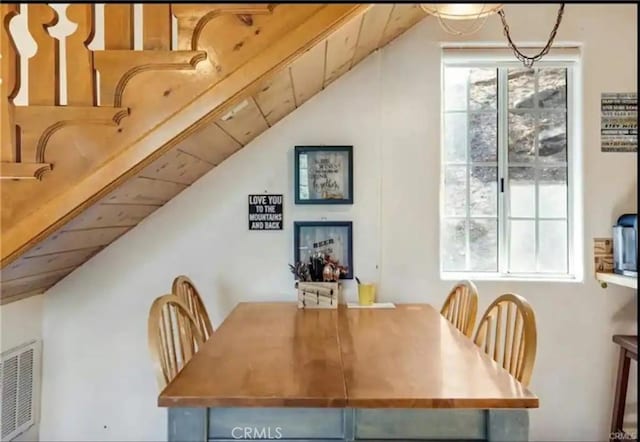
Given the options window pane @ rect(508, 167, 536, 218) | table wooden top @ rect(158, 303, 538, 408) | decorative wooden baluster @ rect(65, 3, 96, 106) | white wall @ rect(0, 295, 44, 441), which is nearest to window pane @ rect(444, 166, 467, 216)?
window pane @ rect(508, 167, 536, 218)

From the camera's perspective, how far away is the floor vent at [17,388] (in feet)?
7.66

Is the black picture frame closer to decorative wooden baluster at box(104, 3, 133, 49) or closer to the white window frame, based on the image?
the white window frame

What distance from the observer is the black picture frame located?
2.68 meters

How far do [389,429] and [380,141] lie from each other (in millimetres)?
1716

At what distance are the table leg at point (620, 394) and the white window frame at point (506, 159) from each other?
1.45ft

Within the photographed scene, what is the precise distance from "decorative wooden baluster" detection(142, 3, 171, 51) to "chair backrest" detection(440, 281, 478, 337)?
1512 millimetres

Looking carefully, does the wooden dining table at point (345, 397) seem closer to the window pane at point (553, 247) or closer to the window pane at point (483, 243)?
the window pane at point (483, 243)

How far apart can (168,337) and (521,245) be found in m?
1.92

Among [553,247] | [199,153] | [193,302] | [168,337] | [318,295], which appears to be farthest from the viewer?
[553,247]

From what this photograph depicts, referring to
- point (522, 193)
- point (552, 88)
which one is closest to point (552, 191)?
point (522, 193)

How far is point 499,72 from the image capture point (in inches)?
111

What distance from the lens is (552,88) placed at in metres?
2.81

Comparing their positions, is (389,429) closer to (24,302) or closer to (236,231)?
(236,231)

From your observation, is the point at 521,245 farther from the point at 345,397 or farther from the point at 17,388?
the point at 17,388
